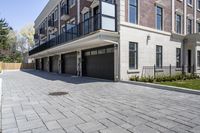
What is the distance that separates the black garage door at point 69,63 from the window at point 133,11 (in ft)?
26.5

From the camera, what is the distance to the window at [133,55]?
527 inches

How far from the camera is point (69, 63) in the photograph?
21.2 meters

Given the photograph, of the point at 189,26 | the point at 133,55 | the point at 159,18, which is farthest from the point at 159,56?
the point at 189,26

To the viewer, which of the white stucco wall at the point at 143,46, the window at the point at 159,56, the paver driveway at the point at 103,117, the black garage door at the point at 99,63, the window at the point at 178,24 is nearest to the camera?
the paver driveway at the point at 103,117

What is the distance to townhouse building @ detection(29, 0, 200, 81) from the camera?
12477 millimetres

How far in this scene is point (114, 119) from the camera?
15.4 ft

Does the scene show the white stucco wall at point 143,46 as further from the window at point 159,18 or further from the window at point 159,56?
the window at point 159,18

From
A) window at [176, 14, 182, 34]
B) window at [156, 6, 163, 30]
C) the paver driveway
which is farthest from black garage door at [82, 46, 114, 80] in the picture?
window at [176, 14, 182, 34]

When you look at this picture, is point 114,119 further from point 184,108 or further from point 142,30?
point 142,30

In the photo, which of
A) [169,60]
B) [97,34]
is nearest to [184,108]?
[97,34]

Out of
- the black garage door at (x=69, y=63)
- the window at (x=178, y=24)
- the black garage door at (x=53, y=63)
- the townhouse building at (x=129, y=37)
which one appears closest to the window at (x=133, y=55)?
the townhouse building at (x=129, y=37)

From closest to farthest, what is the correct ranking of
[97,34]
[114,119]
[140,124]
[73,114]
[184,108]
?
1. [140,124]
2. [114,119]
3. [73,114]
4. [184,108]
5. [97,34]

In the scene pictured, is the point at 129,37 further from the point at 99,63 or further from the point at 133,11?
the point at 99,63

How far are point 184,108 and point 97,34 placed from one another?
741 centimetres
